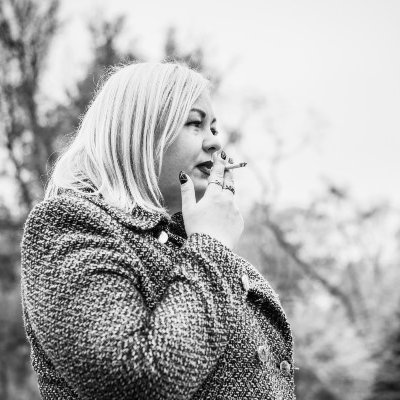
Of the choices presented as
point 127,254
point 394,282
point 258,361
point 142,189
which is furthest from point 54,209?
point 394,282

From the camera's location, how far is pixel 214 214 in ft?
4.53

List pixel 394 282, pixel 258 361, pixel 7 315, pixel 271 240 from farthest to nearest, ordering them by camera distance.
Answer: pixel 394 282
pixel 271 240
pixel 7 315
pixel 258 361

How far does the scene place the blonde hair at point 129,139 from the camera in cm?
148

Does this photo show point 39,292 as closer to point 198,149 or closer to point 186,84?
point 198,149

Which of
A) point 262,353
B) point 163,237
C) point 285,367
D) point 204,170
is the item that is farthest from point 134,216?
point 285,367

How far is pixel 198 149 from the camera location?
1.63 meters

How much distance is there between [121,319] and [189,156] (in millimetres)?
645

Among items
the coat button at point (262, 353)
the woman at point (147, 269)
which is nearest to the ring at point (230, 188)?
the woman at point (147, 269)

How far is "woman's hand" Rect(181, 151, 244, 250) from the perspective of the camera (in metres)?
1.36

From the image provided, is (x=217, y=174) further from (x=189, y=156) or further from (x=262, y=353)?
(x=262, y=353)

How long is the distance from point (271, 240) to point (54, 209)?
15.6 meters

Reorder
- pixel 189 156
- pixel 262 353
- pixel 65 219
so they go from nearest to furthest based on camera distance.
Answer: pixel 65 219 → pixel 262 353 → pixel 189 156

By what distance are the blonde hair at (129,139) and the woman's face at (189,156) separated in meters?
0.03

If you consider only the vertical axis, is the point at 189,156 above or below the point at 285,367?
above
